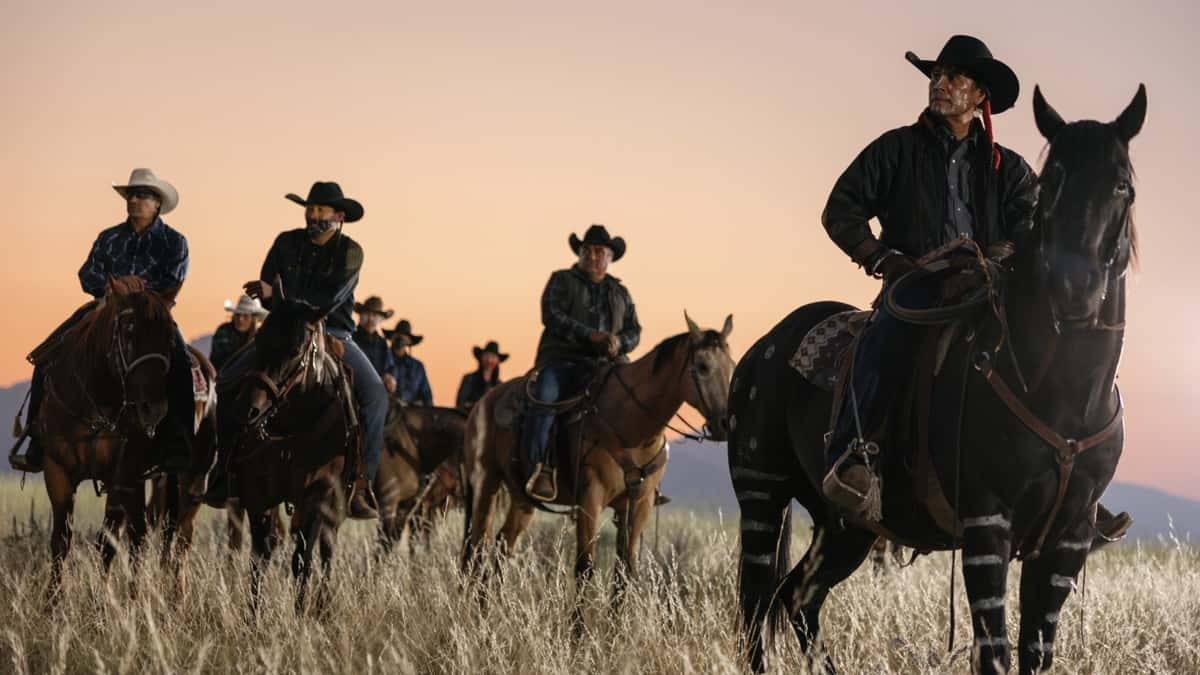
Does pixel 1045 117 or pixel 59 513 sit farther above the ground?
pixel 1045 117

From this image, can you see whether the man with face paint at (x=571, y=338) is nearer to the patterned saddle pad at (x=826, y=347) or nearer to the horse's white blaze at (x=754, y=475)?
the horse's white blaze at (x=754, y=475)

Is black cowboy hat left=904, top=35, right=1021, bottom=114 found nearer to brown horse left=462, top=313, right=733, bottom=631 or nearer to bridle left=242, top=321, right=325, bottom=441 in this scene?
brown horse left=462, top=313, right=733, bottom=631

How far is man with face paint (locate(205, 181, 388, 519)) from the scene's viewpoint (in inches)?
456

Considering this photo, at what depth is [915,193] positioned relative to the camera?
759cm

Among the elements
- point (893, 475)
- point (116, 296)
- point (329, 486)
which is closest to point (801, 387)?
point (893, 475)

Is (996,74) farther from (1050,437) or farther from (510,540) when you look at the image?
(510,540)

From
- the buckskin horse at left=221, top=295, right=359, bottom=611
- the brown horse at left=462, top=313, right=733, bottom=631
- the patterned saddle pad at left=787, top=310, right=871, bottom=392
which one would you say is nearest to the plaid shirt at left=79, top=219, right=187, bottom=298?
the buckskin horse at left=221, top=295, right=359, bottom=611

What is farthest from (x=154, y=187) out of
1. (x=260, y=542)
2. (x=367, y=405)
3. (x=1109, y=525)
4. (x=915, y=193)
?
(x=1109, y=525)

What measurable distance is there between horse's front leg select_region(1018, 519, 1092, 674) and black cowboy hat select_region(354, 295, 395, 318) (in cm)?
1535

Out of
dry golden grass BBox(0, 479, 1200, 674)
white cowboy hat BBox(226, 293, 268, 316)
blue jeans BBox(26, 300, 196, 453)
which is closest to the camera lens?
dry golden grass BBox(0, 479, 1200, 674)

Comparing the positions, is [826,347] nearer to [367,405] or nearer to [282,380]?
[282,380]

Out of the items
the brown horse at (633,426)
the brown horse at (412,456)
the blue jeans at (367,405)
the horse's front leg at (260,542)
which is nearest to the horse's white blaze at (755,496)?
the brown horse at (633,426)

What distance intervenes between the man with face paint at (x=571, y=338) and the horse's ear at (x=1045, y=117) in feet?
22.2

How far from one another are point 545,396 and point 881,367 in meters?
6.22
